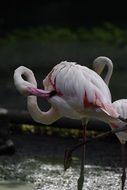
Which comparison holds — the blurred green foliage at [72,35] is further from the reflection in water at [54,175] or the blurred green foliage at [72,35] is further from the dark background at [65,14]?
the reflection in water at [54,175]

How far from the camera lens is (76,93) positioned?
14.0ft

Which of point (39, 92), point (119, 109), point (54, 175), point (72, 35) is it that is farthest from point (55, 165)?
point (72, 35)

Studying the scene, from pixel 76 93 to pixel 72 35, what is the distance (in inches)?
320

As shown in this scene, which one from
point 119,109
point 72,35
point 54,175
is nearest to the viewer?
point 119,109

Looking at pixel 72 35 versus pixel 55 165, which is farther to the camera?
pixel 72 35

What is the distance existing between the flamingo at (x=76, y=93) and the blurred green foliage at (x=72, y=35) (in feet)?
24.5

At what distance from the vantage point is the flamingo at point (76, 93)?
167 inches

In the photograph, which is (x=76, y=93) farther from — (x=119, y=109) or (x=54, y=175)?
(x=54, y=175)

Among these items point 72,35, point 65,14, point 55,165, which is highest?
point 65,14

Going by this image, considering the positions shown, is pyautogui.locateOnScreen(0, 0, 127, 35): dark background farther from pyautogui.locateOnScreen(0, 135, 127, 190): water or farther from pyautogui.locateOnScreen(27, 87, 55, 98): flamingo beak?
pyautogui.locateOnScreen(27, 87, 55, 98): flamingo beak

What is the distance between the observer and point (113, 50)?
1138 centimetres

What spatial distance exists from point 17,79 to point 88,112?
531mm

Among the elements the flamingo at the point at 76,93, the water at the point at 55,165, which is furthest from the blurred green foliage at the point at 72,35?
the flamingo at the point at 76,93

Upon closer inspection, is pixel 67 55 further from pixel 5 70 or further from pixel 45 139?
pixel 45 139
